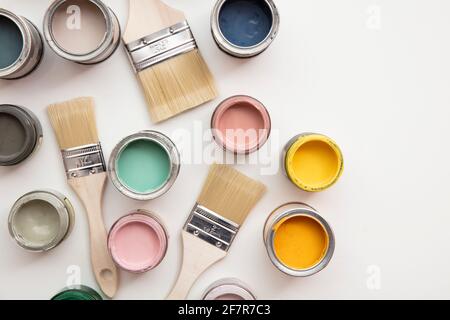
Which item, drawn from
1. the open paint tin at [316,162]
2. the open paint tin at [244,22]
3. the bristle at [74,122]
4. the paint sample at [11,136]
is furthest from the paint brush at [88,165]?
the open paint tin at [316,162]

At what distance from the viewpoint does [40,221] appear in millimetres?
1552

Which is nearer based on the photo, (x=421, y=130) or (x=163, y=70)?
(x=163, y=70)

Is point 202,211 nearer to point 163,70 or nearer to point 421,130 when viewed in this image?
point 163,70

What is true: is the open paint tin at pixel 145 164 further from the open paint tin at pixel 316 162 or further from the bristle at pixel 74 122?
the open paint tin at pixel 316 162

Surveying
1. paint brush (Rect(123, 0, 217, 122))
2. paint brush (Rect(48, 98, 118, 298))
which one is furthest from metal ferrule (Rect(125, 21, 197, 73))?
paint brush (Rect(48, 98, 118, 298))

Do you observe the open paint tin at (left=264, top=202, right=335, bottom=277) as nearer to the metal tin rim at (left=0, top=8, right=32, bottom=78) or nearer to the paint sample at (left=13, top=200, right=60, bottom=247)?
the paint sample at (left=13, top=200, right=60, bottom=247)

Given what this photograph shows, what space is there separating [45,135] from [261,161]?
72cm

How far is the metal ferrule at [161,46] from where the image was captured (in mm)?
1543

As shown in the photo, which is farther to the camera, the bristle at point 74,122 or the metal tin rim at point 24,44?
the bristle at point 74,122

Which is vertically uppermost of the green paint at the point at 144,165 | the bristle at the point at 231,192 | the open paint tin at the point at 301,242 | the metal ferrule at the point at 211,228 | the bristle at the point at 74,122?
the bristle at the point at 74,122

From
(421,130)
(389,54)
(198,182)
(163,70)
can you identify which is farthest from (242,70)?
(421,130)

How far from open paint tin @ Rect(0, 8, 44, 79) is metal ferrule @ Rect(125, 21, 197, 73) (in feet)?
0.94

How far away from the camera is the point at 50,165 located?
161 cm

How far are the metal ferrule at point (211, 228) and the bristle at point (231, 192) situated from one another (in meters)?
0.02
